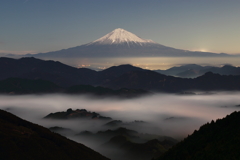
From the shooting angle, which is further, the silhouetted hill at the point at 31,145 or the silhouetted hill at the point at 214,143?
the silhouetted hill at the point at 31,145

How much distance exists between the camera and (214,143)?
312 feet

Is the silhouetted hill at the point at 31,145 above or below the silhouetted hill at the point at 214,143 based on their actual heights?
below

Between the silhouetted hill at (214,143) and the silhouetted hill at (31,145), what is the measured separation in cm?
8125

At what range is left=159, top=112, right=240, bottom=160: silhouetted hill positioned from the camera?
81500 mm

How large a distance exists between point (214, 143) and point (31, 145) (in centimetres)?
11469

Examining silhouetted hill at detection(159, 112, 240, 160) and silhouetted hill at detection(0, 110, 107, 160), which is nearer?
silhouetted hill at detection(159, 112, 240, 160)

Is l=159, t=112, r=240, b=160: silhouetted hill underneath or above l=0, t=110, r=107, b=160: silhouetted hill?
above

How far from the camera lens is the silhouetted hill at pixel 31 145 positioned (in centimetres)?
14900

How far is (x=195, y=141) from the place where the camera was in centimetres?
11094

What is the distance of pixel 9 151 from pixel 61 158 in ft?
110

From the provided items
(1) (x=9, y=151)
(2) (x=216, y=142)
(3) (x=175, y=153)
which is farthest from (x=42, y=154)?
(2) (x=216, y=142)

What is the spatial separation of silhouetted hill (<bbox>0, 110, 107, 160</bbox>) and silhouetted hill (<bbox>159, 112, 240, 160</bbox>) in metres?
81.2

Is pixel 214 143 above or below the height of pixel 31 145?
above

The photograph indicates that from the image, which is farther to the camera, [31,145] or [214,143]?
[31,145]
